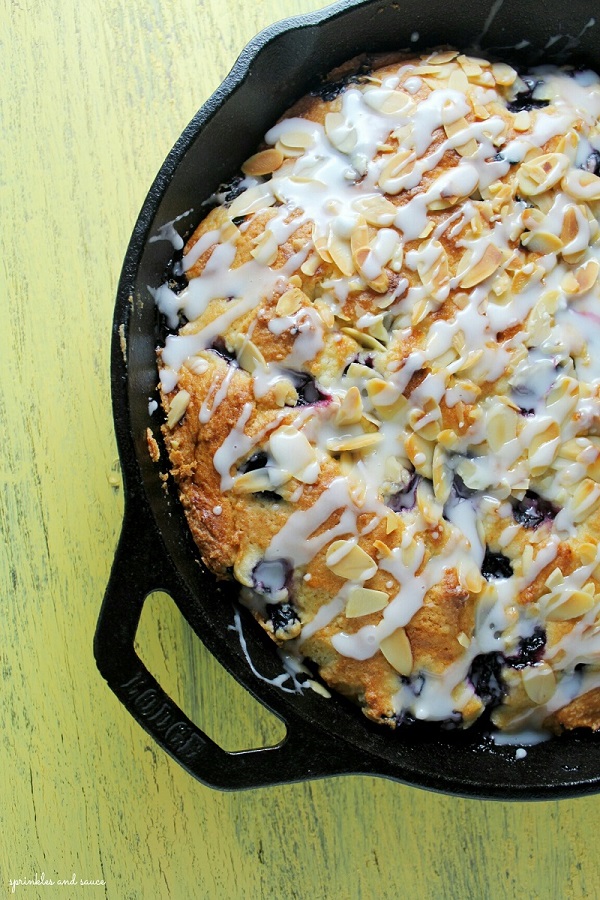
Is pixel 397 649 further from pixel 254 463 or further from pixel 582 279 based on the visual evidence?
pixel 582 279

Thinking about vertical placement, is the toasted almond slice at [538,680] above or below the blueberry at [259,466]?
below

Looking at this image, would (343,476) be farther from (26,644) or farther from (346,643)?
(26,644)

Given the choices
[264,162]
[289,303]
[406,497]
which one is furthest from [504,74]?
[406,497]

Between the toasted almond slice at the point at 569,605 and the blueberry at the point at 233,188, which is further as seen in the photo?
the blueberry at the point at 233,188

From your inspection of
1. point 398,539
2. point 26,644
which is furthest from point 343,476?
point 26,644

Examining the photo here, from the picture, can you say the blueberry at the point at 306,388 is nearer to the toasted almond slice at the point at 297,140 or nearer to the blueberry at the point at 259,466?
the blueberry at the point at 259,466


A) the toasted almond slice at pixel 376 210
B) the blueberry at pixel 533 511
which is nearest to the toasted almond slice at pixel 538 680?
the blueberry at pixel 533 511

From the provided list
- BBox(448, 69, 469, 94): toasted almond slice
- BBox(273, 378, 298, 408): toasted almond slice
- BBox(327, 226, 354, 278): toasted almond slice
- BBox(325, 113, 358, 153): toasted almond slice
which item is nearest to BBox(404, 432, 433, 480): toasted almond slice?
BBox(273, 378, 298, 408): toasted almond slice
